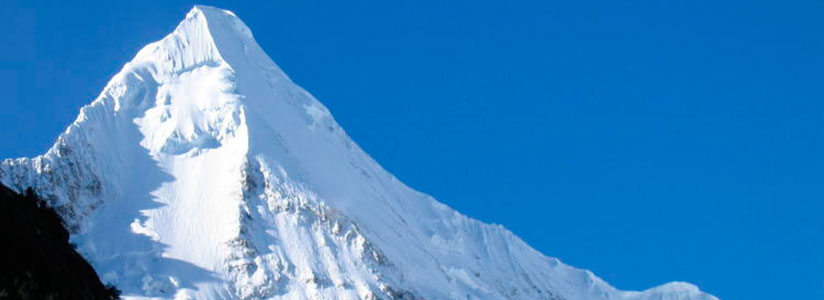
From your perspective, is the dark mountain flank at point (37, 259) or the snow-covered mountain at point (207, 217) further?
the snow-covered mountain at point (207, 217)

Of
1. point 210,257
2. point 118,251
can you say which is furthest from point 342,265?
point 118,251

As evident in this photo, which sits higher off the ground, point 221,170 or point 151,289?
point 221,170

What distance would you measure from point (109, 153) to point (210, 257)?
25.7 m

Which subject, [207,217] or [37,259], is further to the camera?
[207,217]

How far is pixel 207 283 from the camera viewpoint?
163 meters

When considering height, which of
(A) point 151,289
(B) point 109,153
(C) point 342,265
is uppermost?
(B) point 109,153

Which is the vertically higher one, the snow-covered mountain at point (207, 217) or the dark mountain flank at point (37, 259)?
the snow-covered mountain at point (207, 217)

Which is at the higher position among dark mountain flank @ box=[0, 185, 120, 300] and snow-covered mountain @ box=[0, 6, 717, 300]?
snow-covered mountain @ box=[0, 6, 717, 300]

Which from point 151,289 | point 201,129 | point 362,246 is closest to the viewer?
point 151,289

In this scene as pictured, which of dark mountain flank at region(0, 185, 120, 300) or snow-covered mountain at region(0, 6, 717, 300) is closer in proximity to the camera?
dark mountain flank at region(0, 185, 120, 300)

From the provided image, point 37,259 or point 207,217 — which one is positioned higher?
point 207,217

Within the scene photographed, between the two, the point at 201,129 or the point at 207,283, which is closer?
the point at 207,283

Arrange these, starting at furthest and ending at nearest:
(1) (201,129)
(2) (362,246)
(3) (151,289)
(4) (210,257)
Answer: (1) (201,129)
(2) (362,246)
(4) (210,257)
(3) (151,289)

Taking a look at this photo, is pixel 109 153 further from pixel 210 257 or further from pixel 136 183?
pixel 210 257
